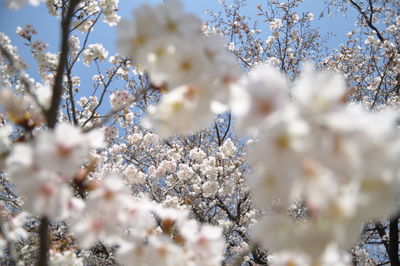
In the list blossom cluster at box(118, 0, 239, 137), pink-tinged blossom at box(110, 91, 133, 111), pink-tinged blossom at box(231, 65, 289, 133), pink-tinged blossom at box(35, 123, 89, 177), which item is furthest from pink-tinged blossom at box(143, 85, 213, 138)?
pink-tinged blossom at box(110, 91, 133, 111)

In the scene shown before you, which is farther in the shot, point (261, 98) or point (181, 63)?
point (181, 63)

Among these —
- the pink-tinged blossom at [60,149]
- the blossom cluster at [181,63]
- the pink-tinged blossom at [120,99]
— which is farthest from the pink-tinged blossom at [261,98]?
the pink-tinged blossom at [120,99]

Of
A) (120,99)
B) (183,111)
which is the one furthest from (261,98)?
(120,99)

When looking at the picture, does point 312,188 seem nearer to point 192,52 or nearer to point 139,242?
point 192,52

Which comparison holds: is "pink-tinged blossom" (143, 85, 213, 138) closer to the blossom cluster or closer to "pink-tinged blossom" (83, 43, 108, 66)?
the blossom cluster

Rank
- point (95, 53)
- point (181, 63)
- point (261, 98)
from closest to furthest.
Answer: point (261, 98) → point (181, 63) → point (95, 53)

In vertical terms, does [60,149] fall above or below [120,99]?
below

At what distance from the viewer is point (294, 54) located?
31.9ft

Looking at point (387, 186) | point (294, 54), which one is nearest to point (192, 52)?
point (387, 186)

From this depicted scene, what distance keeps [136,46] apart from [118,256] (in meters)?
0.98

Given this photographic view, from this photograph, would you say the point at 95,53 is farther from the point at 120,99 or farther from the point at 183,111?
the point at 183,111

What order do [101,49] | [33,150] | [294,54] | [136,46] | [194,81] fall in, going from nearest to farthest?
[33,150] → [194,81] → [136,46] → [101,49] → [294,54]

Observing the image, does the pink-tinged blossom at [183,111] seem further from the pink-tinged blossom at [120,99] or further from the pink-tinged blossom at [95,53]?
the pink-tinged blossom at [95,53]

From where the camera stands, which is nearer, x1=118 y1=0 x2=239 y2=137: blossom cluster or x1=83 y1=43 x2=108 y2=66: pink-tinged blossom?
x1=118 y1=0 x2=239 y2=137: blossom cluster
